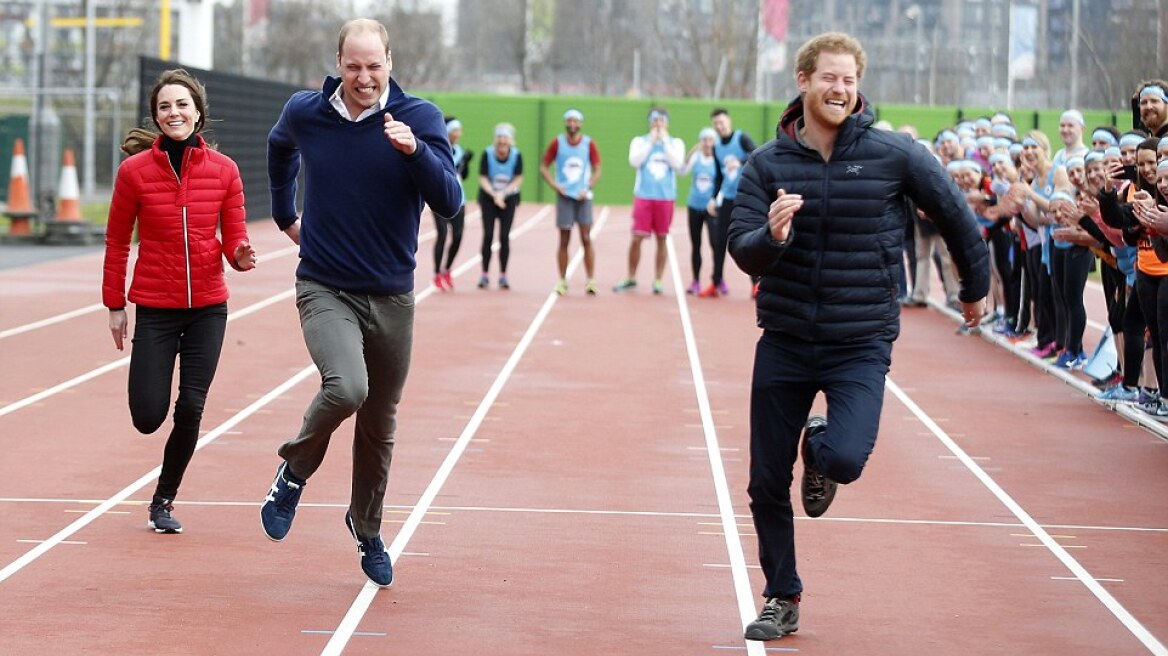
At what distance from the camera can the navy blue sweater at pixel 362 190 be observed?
6.73 metres

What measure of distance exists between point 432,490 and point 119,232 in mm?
2207

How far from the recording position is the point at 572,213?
21.2 m

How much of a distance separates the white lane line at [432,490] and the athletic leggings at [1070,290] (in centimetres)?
436

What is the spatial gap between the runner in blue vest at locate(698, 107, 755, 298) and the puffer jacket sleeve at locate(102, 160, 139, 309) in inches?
498

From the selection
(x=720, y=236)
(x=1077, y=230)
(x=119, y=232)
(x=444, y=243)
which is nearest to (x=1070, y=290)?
(x=1077, y=230)

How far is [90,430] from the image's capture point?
36.3 feet

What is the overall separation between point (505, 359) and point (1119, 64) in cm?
1747

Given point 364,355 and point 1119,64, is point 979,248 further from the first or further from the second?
point 1119,64

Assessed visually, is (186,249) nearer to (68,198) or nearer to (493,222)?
(493,222)

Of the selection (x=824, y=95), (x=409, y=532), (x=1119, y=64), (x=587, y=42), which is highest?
(x=587, y=42)

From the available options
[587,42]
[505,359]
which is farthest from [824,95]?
[587,42]

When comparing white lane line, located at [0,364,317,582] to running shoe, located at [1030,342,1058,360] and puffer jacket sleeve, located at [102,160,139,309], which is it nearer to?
puffer jacket sleeve, located at [102,160,139,309]

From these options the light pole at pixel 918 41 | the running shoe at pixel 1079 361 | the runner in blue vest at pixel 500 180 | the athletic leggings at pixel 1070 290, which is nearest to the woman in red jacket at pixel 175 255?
the athletic leggings at pixel 1070 290

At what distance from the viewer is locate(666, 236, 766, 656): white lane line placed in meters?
7.04
